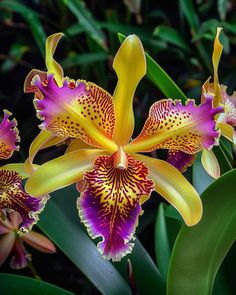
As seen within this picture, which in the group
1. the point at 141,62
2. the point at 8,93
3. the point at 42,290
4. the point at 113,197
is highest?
the point at 8,93

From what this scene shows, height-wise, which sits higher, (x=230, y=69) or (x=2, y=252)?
(x=230, y=69)

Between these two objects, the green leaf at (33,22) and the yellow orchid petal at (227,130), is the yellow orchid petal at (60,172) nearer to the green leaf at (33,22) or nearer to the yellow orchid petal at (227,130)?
the yellow orchid petal at (227,130)

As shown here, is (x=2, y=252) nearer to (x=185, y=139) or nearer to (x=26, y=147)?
(x=185, y=139)

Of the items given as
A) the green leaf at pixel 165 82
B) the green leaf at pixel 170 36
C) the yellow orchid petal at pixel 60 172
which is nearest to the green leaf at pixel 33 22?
the green leaf at pixel 170 36

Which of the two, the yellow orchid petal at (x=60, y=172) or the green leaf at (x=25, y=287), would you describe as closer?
the yellow orchid petal at (x=60, y=172)

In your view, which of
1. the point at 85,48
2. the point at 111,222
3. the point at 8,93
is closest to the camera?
the point at 111,222

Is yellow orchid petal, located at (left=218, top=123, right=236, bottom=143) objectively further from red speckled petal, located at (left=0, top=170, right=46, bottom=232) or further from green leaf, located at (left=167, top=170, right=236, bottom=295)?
red speckled petal, located at (left=0, top=170, right=46, bottom=232)

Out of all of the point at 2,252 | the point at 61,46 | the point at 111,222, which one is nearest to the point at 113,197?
the point at 111,222
